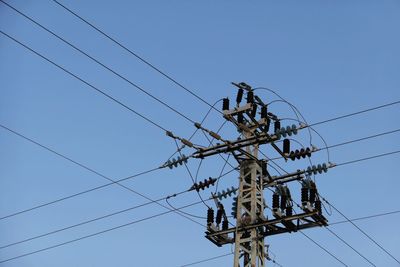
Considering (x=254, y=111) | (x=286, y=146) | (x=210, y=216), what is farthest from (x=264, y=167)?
(x=210, y=216)

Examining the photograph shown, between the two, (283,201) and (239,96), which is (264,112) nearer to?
(239,96)

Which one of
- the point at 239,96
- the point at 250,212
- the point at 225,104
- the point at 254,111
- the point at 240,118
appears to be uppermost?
the point at 239,96

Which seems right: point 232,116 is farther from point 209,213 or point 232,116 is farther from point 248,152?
point 209,213

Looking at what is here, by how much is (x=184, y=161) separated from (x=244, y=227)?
2571 millimetres

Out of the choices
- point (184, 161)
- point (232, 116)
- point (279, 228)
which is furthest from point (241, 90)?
point (279, 228)

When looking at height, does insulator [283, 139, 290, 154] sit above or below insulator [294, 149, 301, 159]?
above

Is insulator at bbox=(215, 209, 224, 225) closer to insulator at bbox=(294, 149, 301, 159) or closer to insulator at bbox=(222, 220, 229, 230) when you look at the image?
insulator at bbox=(222, 220, 229, 230)

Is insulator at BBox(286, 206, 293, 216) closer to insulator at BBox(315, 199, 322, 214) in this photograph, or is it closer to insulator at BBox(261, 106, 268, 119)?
insulator at BBox(315, 199, 322, 214)

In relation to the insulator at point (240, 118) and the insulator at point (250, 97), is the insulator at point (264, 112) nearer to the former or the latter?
the insulator at point (250, 97)

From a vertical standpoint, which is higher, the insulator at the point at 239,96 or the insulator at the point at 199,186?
the insulator at the point at 239,96

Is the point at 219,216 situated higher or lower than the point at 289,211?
higher

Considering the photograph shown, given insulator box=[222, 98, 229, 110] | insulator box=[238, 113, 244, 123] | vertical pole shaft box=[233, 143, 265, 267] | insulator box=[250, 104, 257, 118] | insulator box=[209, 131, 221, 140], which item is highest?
insulator box=[222, 98, 229, 110]

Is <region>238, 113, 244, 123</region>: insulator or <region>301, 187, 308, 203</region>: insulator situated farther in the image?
<region>238, 113, 244, 123</region>: insulator

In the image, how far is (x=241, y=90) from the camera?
20.3 meters
